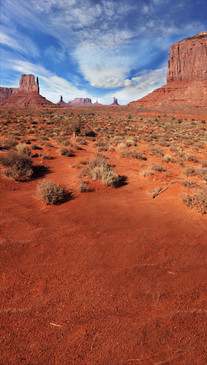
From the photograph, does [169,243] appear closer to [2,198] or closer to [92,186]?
[92,186]

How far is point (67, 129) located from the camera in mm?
18531

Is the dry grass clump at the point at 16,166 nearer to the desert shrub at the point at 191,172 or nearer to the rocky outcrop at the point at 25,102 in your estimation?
the desert shrub at the point at 191,172

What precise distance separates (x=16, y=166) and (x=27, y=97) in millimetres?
136709

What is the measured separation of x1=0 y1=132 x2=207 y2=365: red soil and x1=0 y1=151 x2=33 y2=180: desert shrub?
6.96 feet

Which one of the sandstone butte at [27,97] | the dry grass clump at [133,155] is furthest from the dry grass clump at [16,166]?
the sandstone butte at [27,97]

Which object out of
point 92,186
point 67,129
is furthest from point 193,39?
point 92,186

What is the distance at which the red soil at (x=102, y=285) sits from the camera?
185 cm

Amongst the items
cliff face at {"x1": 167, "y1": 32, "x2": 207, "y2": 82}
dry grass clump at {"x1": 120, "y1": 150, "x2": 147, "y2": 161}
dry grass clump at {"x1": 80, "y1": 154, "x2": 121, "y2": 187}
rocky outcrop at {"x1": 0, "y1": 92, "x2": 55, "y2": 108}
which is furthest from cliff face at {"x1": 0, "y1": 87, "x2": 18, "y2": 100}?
dry grass clump at {"x1": 80, "y1": 154, "x2": 121, "y2": 187}

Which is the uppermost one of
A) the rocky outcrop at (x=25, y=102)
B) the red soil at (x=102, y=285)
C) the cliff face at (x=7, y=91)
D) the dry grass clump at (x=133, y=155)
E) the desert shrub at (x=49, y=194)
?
the cliff face at (x=7, y=91)

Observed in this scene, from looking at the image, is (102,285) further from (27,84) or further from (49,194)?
(27,84)

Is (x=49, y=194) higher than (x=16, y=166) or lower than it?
lower

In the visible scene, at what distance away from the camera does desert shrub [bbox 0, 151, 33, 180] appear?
21.3 feet

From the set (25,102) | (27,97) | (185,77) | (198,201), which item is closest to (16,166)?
(198,201)

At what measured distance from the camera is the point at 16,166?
21.9 ft
